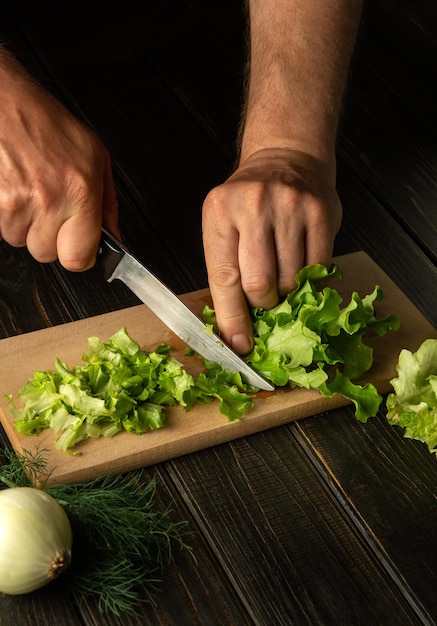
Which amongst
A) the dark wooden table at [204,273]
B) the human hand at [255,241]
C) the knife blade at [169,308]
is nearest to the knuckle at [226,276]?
the human hand at [255,241]

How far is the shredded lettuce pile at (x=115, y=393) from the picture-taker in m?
2.24

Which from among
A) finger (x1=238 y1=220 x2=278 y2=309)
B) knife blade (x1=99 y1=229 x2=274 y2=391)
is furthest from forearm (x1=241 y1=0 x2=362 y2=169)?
knife blade (x1=99 y1=229 x2=274 y2=391)

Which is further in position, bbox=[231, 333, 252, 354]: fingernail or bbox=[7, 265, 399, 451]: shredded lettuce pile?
bbox=[231, 333, 252, 354]: fingernail

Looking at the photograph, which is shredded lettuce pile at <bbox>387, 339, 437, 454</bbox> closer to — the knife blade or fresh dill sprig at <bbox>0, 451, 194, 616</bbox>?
the knife blade

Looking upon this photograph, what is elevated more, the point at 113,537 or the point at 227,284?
the point at 227,284

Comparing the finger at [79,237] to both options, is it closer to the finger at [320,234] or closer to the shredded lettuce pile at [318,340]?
the shredded lettuce pile at [318,340]

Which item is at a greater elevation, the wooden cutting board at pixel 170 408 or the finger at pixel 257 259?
the finger at pixel 257 259

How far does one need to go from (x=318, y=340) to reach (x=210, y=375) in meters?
0.28

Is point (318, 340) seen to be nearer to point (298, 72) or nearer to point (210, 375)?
point (210, 375)

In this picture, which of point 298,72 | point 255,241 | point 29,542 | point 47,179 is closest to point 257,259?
point 255,241

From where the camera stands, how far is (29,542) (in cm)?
185

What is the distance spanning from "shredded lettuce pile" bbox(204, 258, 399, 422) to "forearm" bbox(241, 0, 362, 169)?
1.38 ft

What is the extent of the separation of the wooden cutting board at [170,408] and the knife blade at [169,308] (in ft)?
0.21

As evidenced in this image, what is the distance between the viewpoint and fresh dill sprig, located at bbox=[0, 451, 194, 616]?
195 centimetres
